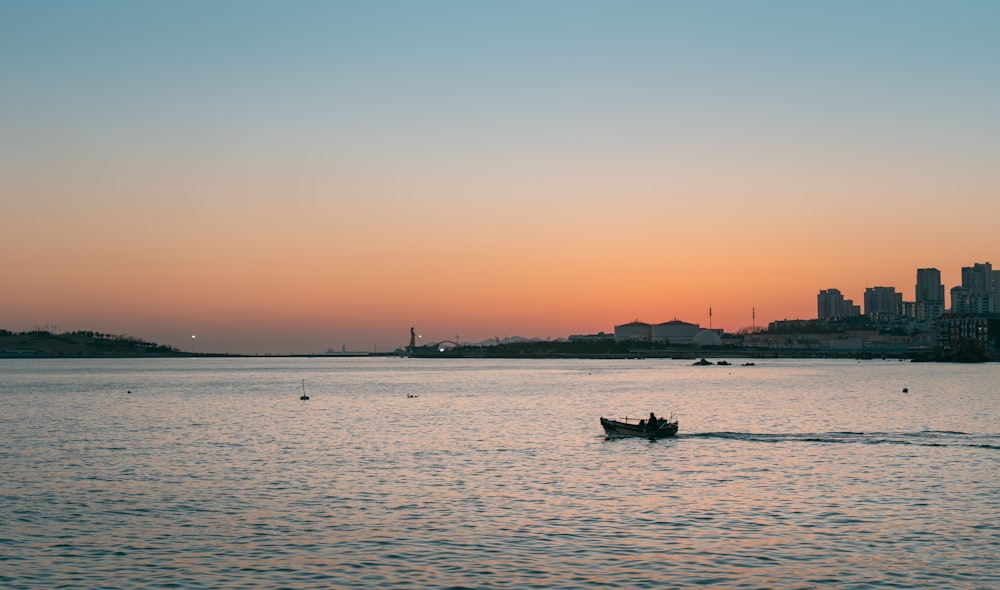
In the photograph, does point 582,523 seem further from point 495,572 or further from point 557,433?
point 557,433

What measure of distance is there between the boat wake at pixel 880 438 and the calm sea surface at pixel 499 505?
350mm

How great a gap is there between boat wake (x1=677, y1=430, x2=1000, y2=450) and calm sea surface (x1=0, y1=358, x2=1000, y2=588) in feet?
1.15

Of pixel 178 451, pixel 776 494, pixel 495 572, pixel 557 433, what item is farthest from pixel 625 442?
pixel 495 572

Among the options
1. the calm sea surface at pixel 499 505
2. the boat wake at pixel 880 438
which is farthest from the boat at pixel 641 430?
the boat wake at pixel 880 438

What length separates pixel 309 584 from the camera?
33.4 m

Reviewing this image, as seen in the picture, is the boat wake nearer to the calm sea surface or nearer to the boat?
the calm sea surface

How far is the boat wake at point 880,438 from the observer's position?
80.3 meters

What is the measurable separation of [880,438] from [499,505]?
1899 inches

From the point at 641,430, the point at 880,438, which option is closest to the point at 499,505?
the point at 641,430

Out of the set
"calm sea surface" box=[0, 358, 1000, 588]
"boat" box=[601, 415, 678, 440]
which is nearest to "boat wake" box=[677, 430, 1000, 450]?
"calm sea surface" box=[0, 358, 1000, 588]

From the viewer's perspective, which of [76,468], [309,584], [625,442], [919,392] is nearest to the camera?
[309,584]

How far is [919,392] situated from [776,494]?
5078 inches

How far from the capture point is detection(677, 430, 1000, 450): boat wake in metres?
80.3

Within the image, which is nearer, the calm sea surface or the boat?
the calm sea surface
